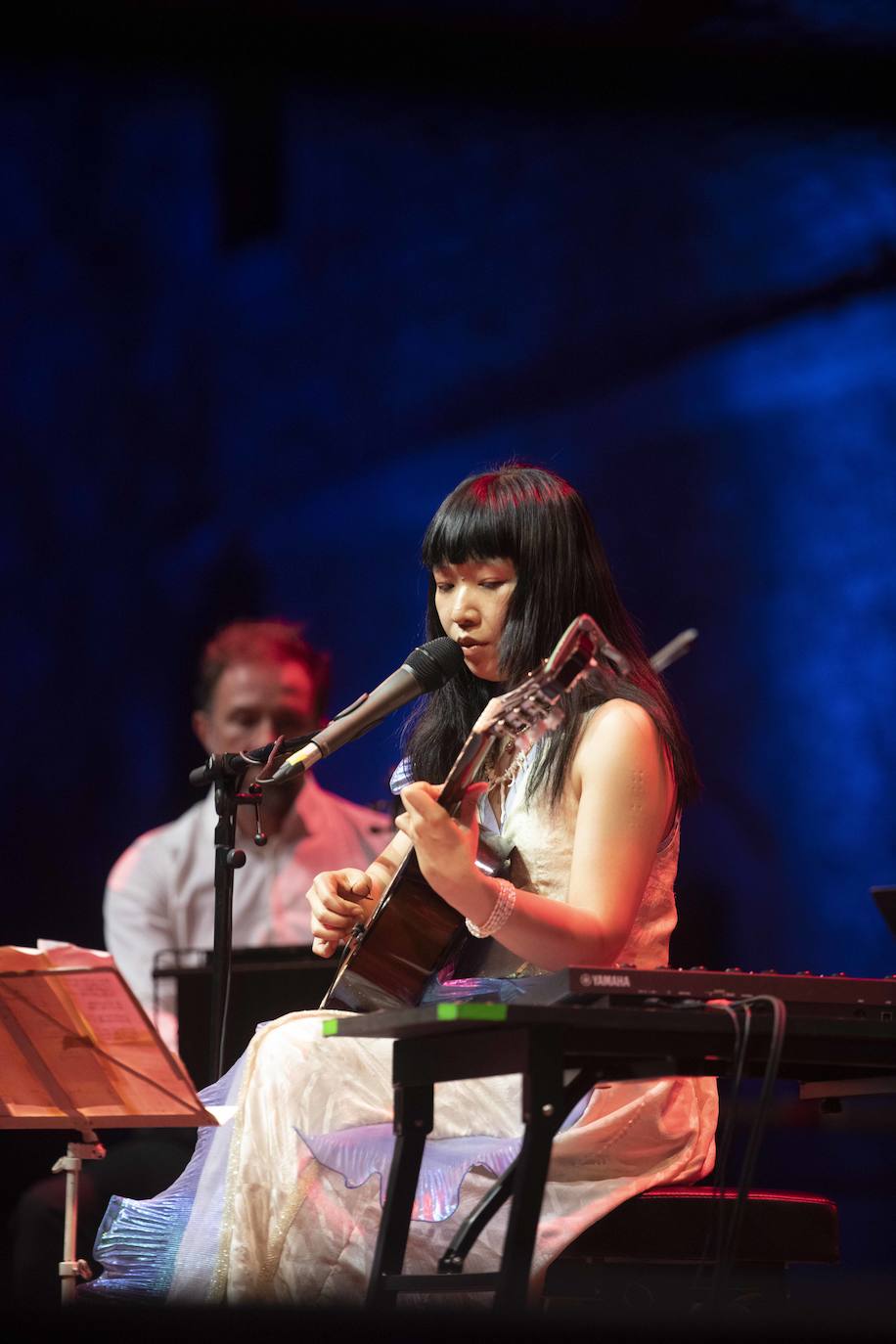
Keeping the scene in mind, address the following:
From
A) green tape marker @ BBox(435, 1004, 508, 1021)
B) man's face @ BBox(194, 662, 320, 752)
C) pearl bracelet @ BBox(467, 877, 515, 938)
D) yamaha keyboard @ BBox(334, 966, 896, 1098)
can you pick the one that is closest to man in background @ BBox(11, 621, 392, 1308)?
man's face @ BBox(194, 662, 320, 752)

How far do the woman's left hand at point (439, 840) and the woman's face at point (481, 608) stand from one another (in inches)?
23.9

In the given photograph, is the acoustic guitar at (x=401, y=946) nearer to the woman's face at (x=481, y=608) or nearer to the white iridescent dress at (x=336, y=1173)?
the white iridescent dress at (x=336, y=1173)

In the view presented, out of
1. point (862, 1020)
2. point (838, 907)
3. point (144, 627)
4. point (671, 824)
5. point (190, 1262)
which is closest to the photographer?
point (862, 1020)

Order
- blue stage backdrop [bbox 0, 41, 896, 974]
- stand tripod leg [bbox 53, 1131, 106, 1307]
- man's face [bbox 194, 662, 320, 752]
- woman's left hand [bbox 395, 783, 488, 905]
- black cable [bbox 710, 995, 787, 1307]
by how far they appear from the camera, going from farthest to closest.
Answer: man's face [bbox 194, 662, 320, 752]
blue stage backdrop [bbox 0, 41, 896, 974]
stand tripod leg [bbox 53, 1131, 106, 1307]
woman's left hand [bbox 395, 783, 488, 905]
black cable [bbox 710, 995, 787, 1307]

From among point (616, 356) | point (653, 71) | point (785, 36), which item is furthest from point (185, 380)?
point (785, 36)

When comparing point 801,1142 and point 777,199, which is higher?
point 777,199

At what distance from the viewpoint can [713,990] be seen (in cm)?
200

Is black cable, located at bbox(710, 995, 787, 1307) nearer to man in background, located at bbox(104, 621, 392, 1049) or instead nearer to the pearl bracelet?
the pearl bracelet

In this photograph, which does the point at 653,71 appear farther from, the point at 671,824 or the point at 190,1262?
the point at 190,1262

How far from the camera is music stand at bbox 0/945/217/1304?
7.48 ft

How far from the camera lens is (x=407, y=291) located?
571cm

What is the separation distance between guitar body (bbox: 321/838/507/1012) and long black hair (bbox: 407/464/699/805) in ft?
0.96

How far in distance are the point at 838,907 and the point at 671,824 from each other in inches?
109

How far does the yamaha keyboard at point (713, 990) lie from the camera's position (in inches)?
76.4
